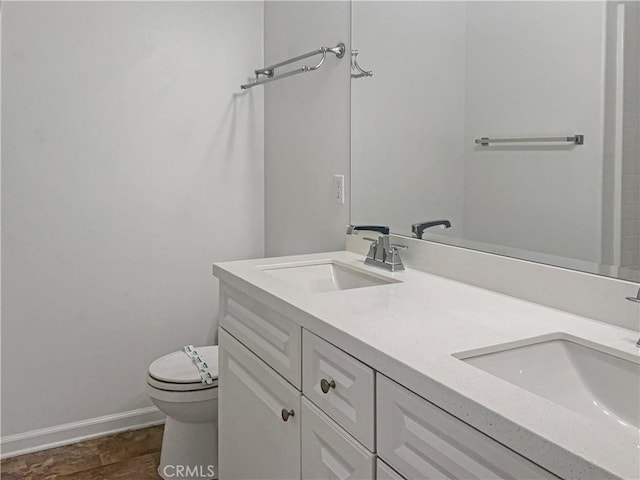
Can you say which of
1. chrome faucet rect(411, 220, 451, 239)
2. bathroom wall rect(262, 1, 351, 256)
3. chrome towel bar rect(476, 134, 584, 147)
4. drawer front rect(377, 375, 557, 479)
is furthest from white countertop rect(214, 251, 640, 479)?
bathroom wall rect(262, 1, 351, 256)

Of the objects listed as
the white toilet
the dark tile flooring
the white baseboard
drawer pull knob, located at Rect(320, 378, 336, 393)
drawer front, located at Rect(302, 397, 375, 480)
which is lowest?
the dark tile flooring

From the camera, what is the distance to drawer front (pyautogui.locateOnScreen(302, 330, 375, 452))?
1048 mm

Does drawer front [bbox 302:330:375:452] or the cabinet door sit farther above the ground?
drawer front [bbox 302:330:375:452]

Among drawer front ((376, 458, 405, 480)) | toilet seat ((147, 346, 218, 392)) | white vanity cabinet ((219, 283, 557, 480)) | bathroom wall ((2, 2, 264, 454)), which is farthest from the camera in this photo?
bathroom wall ((2, 2, 264, 454))

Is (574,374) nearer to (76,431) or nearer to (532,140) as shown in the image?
(532,140)

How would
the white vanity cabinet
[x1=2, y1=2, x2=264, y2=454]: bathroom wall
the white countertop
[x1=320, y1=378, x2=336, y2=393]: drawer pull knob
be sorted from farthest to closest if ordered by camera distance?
[x1=2, y1=2, x2=264, y2=454]: bathroom wall, [x1=320, y1=378, x2=336, y2=393]: drawer pull knob, the white vanity cabinet, the white countertop

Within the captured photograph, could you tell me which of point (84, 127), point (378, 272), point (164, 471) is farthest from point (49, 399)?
point (378, 272)

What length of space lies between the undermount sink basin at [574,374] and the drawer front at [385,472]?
23 cm

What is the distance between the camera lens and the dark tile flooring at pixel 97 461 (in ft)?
7.14

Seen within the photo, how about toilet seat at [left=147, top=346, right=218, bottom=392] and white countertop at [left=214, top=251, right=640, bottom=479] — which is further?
toilet seat at [left=147, top=346, right=218, bottom=392]

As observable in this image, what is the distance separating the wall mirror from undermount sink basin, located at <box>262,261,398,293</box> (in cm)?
23

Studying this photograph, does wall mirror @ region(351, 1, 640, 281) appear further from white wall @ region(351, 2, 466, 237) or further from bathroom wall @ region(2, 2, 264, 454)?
bathroom wall @ region(2, 2, 264, 454)

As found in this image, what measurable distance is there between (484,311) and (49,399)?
191 centimetres

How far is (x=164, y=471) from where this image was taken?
2148 millimetres
